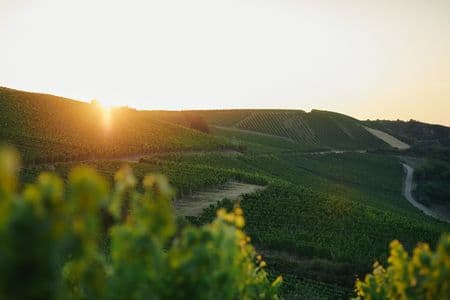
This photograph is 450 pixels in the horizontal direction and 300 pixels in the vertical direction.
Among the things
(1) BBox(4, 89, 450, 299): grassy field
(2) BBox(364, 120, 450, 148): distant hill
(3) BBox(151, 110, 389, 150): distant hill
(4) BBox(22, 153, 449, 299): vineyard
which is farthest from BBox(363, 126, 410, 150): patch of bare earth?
(4) BBox(22, 153, 449, 299): vineyard

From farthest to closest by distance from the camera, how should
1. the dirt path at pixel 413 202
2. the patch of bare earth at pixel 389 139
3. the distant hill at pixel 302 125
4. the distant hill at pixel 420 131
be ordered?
1. the distant hill at pixel 420 131
2. the patch of bare earth at pixel 389 139
3. the distant hill at pixel 302 125
4. the dirt path at pixel 413 202

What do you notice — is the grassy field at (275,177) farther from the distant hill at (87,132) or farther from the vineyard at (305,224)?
the distant hill at (87,132)

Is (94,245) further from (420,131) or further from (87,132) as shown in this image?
(420,131)

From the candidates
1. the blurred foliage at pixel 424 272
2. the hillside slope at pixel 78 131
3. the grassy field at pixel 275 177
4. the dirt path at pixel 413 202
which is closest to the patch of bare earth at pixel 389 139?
the grassy field at pixel 275 177

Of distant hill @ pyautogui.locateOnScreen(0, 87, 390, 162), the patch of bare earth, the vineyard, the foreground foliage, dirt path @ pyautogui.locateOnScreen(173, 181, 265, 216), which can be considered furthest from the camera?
the patch of bare earth

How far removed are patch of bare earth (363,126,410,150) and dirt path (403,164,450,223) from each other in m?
31.9

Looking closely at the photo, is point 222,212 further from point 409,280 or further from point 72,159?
point 72,159

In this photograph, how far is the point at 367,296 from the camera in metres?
15.7

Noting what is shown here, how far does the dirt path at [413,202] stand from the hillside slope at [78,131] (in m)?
36.3

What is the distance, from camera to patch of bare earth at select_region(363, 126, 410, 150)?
151 meters

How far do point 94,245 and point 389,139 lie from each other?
159744 millimetres

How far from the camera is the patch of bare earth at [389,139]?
150950 mm

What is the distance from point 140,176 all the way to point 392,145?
112517mm

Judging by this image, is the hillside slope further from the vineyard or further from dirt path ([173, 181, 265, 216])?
dirt path ([173, 181, 265, 216])
